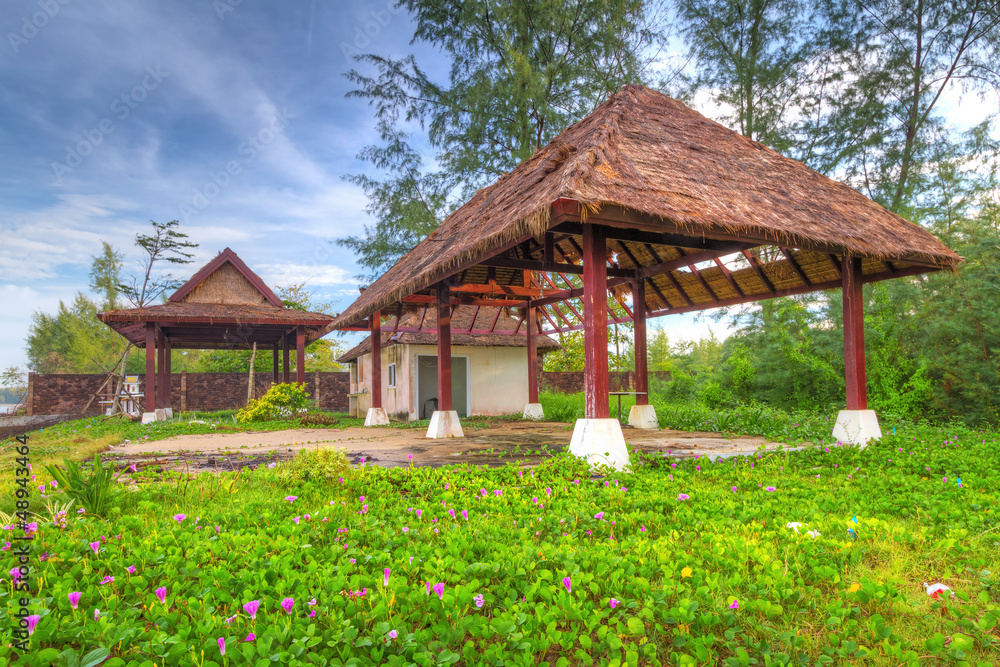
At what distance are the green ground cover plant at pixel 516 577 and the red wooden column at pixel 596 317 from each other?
155 cm

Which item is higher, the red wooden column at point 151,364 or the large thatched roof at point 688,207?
the large thatched roof at point 688,207

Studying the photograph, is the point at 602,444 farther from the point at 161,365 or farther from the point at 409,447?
the point at 161,365

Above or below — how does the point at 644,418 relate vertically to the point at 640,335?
below

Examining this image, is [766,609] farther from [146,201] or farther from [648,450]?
[146,201]

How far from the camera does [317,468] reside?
4922mm

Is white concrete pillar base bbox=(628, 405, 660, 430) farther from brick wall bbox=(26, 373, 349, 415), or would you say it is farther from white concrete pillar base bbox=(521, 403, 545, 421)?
brick wall bbox=(26, 373, 349, 415)

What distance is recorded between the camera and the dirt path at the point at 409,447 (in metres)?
6.88

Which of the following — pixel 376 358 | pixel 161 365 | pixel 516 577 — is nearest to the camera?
pixel 516 577

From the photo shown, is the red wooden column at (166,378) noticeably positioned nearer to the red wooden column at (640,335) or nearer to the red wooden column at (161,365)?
the red wooden column at (161,365)

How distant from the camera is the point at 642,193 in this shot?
5.86 metres

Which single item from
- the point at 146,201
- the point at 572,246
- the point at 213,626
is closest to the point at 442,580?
the point at 213,626

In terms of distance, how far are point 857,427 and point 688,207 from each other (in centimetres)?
429

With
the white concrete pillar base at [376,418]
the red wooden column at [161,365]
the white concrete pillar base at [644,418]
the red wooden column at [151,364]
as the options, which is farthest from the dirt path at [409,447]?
the red wooden column at [161,365]

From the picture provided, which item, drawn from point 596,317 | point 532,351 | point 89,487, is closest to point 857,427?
point 596,317
